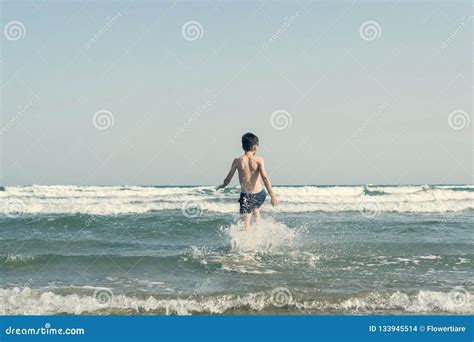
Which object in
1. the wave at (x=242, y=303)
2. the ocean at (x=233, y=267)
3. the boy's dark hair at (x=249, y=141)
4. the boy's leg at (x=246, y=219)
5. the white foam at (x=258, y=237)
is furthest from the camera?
the white foam at (x=258, y=237)

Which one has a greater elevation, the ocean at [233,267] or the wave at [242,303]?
the ocean at [233,267]

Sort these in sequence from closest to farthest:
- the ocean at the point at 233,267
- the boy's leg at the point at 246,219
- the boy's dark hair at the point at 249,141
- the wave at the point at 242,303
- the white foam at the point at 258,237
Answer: the wave at the point at 242,303
the ocean at the point at 233,267
the boy's dark hair at the point at 249,141
the boy's leg at the point at 246,219
the white foam at the point at 258,237

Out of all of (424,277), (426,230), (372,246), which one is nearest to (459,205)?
(426,230)

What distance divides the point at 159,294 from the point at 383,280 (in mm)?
3608

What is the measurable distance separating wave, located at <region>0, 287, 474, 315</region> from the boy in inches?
103

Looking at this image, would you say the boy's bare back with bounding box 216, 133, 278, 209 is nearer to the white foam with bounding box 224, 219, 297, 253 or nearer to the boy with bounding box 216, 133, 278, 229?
the boy with bounding box 216, 133, 278, 229

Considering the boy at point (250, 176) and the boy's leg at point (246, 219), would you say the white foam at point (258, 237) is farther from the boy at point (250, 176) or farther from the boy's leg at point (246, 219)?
the boy at point (250, 176)

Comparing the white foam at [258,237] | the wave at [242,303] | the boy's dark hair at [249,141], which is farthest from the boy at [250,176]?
the wave at [242,303]

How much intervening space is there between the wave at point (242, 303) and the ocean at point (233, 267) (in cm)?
1

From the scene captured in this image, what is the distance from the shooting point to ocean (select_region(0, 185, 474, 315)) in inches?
250

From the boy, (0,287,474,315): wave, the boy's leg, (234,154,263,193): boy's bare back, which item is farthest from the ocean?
(234,154,263,193): boy's bare back

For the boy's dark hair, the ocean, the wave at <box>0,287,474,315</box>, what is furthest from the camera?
the boy's dark hair

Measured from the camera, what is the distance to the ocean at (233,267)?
20.8 feet

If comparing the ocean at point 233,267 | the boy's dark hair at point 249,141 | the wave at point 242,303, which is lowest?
the wave at point 242,303
